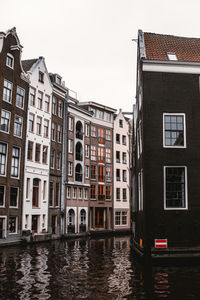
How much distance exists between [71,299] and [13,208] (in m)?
25.2

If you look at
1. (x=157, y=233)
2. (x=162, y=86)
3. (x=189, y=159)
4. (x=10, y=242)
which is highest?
(x=162, y=86)

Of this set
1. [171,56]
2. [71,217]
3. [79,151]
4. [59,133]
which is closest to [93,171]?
[79,151]

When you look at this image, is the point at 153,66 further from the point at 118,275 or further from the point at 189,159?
the point at 118,275

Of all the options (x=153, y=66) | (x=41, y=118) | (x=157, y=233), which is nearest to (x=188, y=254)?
(x=157, y=233)

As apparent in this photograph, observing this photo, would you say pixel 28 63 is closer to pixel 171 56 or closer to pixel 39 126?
pixel 39 126

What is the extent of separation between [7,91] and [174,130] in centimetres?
1979

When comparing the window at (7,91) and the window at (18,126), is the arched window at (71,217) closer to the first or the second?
the window at (18,126)

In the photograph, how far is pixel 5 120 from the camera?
34781mm

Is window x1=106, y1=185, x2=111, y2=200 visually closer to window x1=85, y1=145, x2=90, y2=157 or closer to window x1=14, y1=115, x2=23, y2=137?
window x1=85, y1=145, x2=90, y2=157

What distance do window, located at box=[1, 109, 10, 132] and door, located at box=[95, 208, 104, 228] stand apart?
26786 mm

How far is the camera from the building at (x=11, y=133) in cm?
3400

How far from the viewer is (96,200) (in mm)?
57031

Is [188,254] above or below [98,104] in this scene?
below

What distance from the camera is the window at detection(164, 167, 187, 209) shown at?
20703 millimetres
